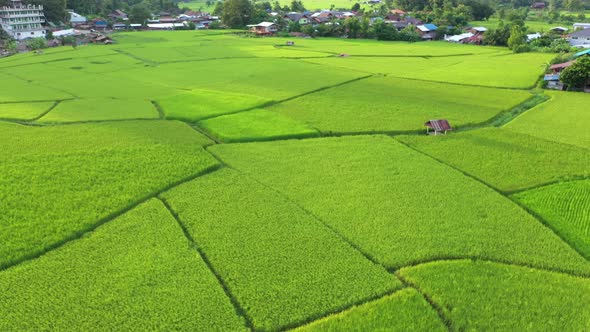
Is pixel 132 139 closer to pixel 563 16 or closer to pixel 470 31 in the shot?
pixel 470 31

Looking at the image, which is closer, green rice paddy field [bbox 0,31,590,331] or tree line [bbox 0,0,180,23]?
green rice paddy field [bbox 0,31,590,331]

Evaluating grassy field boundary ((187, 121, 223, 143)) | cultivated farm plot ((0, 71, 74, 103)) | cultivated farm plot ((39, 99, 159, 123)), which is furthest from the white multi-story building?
grassy field boundary ((187, 121, 223, 143))

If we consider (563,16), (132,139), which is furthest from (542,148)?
(563,16)

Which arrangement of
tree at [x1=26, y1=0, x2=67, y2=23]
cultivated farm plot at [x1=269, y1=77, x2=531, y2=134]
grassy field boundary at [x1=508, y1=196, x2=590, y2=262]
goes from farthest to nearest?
1. tree at [x1=26, y1=0, x2=67, y2=23]
2. cultivated farm plot at [x1=269, y1=77, x2=531, y2=134]
3. grassy field boundary at [x1=508, y1=196, x2=590, y2=262]

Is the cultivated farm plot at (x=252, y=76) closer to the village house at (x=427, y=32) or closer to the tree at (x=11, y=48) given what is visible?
the tree at (x=11, y=48)

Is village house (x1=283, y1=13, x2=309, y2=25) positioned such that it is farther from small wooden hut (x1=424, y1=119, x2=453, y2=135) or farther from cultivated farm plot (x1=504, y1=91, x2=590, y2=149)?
small wooden hut (x1=424, y1=119, x2=453, y2=135)

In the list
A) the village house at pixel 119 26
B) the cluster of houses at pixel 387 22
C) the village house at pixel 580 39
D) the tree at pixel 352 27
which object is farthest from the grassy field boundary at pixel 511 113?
the village house at pixel 119 26
